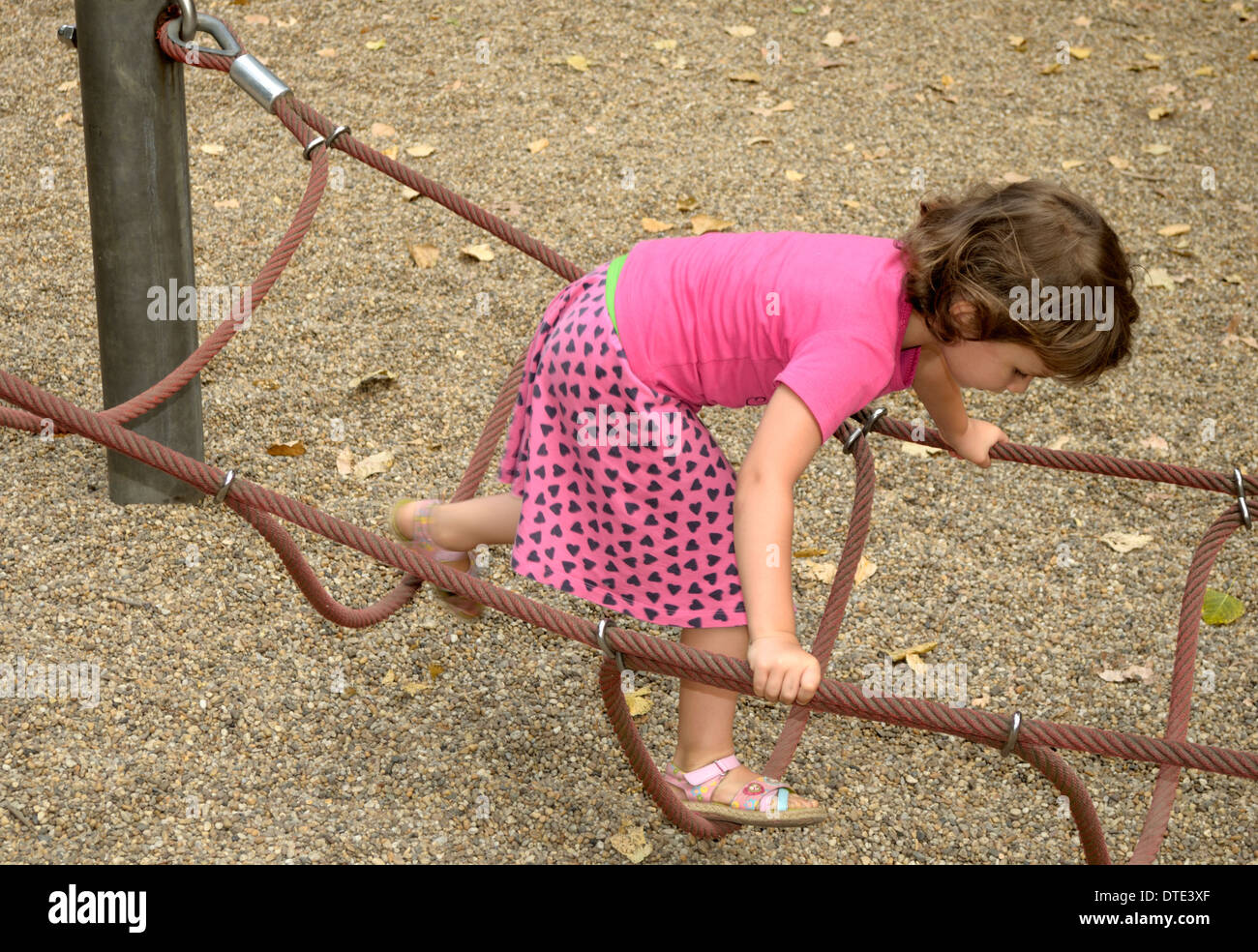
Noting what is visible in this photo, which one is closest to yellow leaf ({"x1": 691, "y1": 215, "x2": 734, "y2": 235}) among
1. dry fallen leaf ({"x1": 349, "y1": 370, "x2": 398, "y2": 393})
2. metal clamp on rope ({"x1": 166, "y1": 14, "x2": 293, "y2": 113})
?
dry fallen leaf ({"x1": 349, "y1": 370, "x2": 398, "y2": 393})

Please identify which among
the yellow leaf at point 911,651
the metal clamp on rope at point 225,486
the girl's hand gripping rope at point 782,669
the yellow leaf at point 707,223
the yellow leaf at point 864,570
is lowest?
the yellow leaf at point 911,651

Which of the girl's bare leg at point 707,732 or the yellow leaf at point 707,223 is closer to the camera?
the girl's bare leg at point 707,732

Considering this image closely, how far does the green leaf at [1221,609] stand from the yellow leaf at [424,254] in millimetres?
2273

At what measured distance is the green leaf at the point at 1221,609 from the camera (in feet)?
9.59

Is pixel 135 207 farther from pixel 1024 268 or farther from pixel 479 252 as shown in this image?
pixel 1024 268

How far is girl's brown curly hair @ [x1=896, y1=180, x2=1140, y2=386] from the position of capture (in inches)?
66.7

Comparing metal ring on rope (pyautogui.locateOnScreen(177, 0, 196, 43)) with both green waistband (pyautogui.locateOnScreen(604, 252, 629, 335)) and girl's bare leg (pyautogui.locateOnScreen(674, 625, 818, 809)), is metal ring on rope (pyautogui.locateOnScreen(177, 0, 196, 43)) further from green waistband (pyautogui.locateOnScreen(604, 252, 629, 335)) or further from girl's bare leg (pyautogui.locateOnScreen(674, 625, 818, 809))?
girl's bare leg (pyautogui.locateOnScreen(674, 625, 818, 809))

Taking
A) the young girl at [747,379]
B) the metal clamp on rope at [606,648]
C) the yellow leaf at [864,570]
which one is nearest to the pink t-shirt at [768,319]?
the young girl at [747,379]

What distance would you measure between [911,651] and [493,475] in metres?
1.10

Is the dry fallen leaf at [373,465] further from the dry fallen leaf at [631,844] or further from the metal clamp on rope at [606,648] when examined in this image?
the metal clamp on rope at [606,648]

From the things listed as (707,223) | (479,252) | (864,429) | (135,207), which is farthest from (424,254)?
(864,429)

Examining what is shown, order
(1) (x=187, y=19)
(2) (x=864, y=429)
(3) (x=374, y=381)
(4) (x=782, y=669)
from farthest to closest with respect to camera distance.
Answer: (3) (x=374, y=381), (1) (x=187, y=19), (2) (x=864, y=429), (4) (x=782, y=669)

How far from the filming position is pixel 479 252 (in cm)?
396

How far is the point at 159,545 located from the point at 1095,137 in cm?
360
